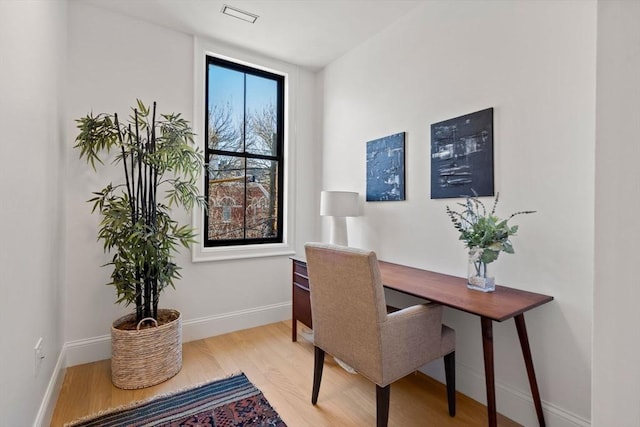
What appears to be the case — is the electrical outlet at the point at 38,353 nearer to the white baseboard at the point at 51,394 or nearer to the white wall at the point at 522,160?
the white baseboard at the point at 51,394

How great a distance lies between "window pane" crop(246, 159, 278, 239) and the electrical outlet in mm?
1759

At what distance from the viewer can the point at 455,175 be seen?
1948 mm

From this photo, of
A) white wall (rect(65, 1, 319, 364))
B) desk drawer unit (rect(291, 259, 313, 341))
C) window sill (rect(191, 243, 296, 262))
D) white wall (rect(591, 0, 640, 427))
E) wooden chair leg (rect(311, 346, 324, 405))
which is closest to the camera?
white wall (rect(591, 0, 640, 427))

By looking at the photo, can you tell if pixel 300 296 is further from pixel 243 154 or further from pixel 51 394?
pixel 51 394

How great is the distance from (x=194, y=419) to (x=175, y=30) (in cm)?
294

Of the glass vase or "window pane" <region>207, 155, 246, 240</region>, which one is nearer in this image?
the glass vase

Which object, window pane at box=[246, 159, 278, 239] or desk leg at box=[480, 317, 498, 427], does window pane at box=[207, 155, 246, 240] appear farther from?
desk leg at box=[480, 317, 498, 427]

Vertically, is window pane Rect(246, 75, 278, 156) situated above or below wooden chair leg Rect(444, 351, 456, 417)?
above

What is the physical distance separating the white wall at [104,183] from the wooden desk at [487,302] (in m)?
1.62

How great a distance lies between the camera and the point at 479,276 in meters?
1.66

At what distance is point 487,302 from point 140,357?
82.6 inches

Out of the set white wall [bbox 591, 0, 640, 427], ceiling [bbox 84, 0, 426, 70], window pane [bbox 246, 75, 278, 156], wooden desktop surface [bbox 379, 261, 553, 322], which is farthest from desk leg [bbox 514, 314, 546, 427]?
window pane [bbox 246, 75, 278, 156]

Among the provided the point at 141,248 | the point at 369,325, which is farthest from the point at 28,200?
the point at 369,325

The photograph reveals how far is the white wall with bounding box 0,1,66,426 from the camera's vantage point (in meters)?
1.10
